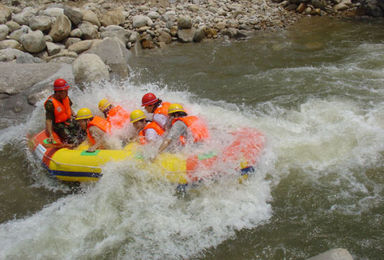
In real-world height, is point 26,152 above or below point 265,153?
below

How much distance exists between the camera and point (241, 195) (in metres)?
4.45

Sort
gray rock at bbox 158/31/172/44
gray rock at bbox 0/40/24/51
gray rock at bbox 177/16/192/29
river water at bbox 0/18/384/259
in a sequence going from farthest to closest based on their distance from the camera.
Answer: gray rock at bbox 177/16/192/29, gray rock at bbox 158/31/172/44, gray rock at bbox 0/40/24/51, river water at bbox 0/18/384/259

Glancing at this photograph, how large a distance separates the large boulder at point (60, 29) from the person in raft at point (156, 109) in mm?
6296

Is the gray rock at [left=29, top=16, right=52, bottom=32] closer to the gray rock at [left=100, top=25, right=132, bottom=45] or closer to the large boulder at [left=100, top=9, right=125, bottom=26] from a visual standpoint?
the gray rock at [left=100, top=25, right=132, bottom=45]

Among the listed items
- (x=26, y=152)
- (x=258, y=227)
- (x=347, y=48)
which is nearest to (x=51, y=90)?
(x=26, y=152)

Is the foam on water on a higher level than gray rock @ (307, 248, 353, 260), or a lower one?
lower

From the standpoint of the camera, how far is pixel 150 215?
426cm

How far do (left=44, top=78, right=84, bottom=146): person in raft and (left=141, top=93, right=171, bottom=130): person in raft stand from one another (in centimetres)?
143

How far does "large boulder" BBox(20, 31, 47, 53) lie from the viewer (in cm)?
914

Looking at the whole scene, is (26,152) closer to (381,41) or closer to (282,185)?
(282,185)

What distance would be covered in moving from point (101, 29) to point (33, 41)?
2762 millimetres

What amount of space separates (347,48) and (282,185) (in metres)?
7.26

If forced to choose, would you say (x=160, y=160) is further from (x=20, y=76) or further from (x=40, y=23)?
(x=40, y=23)

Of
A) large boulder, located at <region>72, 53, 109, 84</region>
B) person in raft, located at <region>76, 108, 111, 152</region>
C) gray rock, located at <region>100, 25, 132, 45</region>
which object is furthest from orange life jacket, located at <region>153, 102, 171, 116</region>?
gray rock, located at <region>100, 25, 132, 45</region>
